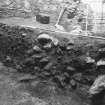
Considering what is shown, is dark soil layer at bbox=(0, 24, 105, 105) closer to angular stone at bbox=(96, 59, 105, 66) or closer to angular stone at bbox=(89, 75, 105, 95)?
angular stone at bbox=(96, 59, 105, 66)

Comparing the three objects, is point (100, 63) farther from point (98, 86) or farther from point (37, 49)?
point (37, 49)

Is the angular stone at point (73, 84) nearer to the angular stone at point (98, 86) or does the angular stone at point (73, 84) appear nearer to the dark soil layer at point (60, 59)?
the dark soil layer at point (60, 59)

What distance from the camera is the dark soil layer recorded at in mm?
5000

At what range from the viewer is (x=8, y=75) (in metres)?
5.98

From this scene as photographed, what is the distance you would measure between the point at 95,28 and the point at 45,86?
10.5 ft

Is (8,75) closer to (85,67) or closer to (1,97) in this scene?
(1,97)

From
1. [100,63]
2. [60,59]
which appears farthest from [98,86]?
[60,59]

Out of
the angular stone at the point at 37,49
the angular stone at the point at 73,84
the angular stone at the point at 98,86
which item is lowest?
the angular stone at the point at 73,84

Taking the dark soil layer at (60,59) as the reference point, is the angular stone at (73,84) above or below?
below

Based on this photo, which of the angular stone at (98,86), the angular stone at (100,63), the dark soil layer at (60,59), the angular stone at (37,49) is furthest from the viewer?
the angular stone at (37,49)

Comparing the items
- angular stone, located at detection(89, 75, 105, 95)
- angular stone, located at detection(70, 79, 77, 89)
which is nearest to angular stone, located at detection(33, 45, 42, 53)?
angular stone, located at detection(70, 79, 77, 89)

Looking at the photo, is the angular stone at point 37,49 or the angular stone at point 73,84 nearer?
the angular stone at point 73,84

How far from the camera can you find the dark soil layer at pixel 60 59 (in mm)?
5000

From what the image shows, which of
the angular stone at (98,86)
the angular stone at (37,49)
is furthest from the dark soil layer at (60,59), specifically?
the angular stone at (98,86)
